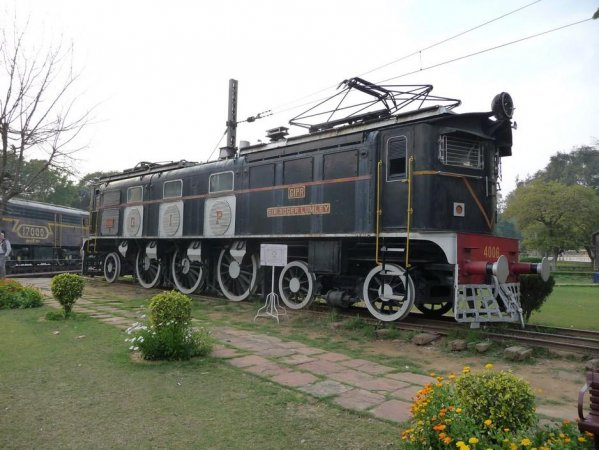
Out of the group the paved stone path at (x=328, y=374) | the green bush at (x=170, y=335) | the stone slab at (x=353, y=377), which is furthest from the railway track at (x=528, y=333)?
the green bush at (x=170, y=335)

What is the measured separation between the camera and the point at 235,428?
366 centimetres

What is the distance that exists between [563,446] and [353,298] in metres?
6.76

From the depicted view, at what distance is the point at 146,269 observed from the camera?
15508 millimetres

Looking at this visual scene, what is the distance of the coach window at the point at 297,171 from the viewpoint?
9828mm

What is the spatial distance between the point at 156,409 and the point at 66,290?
18.5 feet

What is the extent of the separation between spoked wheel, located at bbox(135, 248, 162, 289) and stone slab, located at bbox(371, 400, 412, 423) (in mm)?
11924

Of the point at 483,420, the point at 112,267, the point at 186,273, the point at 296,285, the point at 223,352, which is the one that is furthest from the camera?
the point at 112,267

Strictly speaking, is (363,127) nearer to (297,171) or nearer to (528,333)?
(297,171)

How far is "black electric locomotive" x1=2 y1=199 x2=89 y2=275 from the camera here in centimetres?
2330

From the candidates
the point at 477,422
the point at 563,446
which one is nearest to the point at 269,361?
the point at 477,422

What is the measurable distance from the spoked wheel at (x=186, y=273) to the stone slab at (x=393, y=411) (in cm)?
986

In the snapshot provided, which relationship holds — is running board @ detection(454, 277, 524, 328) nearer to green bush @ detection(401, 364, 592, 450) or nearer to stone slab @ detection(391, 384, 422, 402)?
stone slab @ detection(391, 384, 422, 402)

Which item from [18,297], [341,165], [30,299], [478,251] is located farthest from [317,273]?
[18,297]

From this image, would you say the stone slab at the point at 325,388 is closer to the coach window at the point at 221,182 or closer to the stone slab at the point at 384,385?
the stone slab at the point at 384,385
